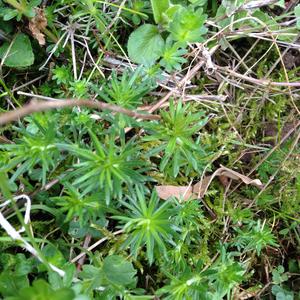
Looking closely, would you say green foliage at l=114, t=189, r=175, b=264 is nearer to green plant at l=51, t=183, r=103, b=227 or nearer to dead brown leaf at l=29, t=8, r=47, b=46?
green plant at l=51, t=183, r=103, b=227

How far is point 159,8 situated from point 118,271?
1101 millimetres

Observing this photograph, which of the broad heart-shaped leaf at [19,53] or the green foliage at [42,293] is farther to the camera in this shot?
the broad heart-shaped leaf at [19,53]

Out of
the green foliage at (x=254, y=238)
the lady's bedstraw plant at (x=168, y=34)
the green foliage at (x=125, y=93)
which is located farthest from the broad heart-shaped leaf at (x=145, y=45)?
the green foliage at (x=254, y=238)

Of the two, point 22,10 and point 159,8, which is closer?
point 22,10

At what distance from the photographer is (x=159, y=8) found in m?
2.07

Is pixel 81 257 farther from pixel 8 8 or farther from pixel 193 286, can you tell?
pixel 8 8

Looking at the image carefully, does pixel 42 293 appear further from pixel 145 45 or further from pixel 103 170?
pixel 145 45

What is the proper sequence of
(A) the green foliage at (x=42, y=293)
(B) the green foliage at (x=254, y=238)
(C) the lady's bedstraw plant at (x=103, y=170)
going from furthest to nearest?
1. (B) the green foliage at (x=254, y=238)
2. (C) the lady's bedstraw plant at (x=103, y=170)
3. (A) the green foliage at (x=42, y=293)

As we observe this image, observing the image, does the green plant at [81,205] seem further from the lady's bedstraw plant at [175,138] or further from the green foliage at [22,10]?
the green foliage at [22,10]

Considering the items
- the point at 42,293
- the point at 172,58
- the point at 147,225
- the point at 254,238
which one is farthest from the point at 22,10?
the point at 254,238

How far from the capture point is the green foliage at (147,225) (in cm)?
166

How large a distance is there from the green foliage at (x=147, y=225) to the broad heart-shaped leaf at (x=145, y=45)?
64 cm

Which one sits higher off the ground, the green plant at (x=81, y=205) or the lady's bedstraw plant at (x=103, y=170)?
the lady's bedstraw plant at (x=103, y=170)

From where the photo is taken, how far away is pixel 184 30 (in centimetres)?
192
